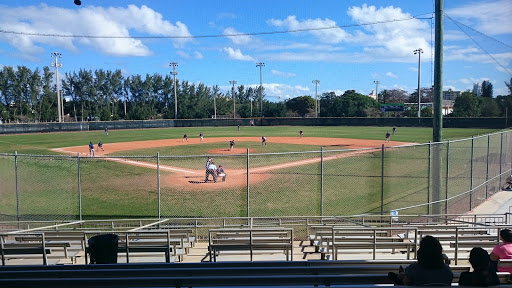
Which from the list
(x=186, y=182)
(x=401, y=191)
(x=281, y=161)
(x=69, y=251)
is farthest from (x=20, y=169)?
(x=401, y=191)

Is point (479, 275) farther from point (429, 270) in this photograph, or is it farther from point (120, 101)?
point (120, 101)

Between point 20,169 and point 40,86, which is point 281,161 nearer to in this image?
point 20,169

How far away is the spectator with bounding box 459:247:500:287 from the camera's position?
3.14 metres

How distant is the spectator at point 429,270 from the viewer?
3510 millimetres

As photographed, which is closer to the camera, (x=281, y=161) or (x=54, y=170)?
(x=54, y=170)

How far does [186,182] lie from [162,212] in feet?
15.8

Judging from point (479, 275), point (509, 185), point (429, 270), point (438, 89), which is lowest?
point (509, 185)

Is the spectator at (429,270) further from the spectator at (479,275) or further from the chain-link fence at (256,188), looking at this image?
the chain-link fence at (256,188)

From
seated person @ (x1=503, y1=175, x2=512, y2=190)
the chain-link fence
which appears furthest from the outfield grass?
seated person @ (x1=503, y1=175, x2=512, y2=190)

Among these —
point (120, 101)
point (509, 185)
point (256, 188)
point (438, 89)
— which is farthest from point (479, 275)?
point (120, 101)

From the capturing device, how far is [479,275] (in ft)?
10.3

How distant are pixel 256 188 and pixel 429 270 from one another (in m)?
14.2

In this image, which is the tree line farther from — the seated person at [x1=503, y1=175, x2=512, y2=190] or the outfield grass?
the seated person at [x1=503, y1=175, x2=512, y2=190]

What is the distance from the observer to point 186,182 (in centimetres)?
1888
